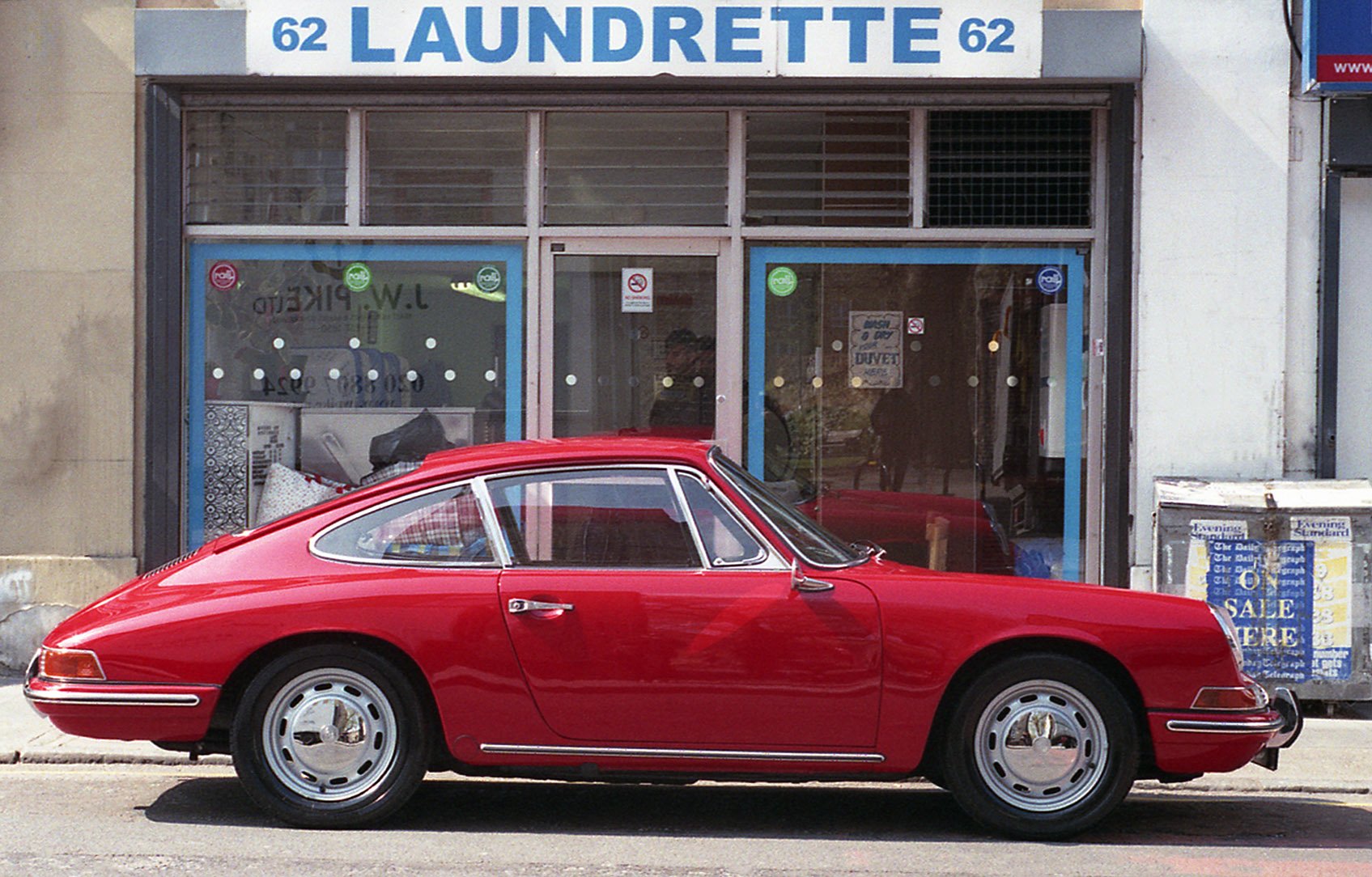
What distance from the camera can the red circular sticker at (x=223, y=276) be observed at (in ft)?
32.6

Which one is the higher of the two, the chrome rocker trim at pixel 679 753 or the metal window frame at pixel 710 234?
the metal window frame at pixel 710 234

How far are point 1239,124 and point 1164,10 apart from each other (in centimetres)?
81

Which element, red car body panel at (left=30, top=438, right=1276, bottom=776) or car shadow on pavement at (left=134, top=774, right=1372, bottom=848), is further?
car shadow on pavement at (left=134, top=774, right=1372, bottom=848)

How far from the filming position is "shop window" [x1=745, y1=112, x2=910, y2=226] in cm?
974

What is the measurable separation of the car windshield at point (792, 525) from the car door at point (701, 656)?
0.60 feet

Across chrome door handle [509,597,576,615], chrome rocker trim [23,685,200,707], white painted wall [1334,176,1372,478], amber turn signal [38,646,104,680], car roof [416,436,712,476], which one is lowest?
chrome rocker trim [23,685,200,707]

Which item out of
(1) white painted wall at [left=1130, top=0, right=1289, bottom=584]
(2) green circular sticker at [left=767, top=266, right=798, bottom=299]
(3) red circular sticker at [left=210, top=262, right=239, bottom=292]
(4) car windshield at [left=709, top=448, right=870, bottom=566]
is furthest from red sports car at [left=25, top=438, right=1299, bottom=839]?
(3) red circular sticker at [left=210, top=262, right=239, bottom=292]

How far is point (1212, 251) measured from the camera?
931 cm

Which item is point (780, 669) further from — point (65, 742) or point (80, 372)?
point (80, 372)

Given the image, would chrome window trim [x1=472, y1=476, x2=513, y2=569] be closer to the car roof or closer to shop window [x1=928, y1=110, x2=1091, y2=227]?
the car roof

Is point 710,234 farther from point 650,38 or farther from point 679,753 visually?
point 679,753

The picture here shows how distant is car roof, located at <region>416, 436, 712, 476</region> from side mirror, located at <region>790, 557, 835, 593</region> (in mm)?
595

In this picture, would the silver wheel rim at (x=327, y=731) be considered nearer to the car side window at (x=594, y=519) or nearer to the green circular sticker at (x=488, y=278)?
the car side window at (x=594, y=519)

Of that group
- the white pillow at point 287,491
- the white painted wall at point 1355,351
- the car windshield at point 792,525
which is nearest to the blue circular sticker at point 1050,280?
the white painted wall at point 1355,351
